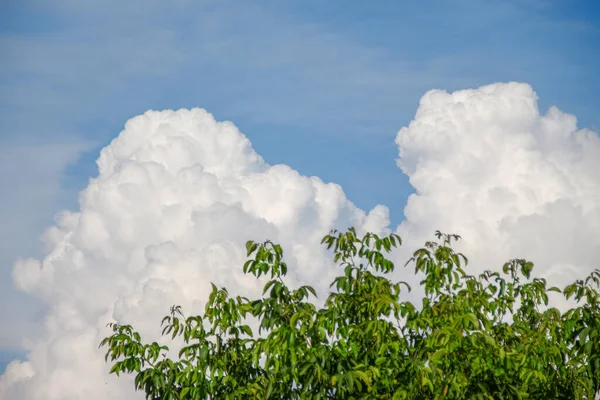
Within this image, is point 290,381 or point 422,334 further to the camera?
point 422,334

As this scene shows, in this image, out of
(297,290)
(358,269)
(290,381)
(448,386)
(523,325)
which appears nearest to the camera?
(448,386)

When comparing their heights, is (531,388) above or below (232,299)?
below

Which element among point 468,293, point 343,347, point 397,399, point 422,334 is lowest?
point 397,399

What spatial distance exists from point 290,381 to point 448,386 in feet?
6.58

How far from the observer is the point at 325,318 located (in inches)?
399

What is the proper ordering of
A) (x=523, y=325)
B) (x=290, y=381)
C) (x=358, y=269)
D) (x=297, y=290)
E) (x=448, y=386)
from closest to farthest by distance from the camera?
(x=448, y=386)
(x=290, y=381)
(x=297, y=290)
(x=358, y=269)
(x=523, y=325)

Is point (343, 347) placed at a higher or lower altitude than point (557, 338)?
lower

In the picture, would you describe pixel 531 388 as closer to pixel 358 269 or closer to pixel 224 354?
pixel 358 269

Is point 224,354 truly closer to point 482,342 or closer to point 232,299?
point 232,299

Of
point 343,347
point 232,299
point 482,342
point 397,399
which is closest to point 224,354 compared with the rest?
point 232,299

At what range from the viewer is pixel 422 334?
36.4ft

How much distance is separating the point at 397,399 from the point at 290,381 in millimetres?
1472

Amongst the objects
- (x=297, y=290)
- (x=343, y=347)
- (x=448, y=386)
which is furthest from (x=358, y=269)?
(x=448, y=386)

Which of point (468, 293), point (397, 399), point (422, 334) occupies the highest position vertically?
point (468, 293)
